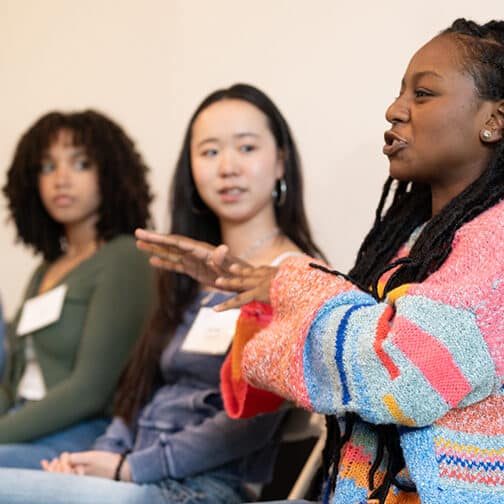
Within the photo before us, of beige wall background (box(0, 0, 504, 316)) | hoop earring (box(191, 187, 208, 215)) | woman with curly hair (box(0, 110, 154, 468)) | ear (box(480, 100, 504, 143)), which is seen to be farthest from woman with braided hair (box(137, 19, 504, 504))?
woman with curly hair (box(0, 110, 154, 468))

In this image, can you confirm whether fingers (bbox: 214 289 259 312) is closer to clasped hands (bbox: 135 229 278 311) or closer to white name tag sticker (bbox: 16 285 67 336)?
clasped hands (bbox: 135 229 278 311)

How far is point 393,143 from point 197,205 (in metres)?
0.82

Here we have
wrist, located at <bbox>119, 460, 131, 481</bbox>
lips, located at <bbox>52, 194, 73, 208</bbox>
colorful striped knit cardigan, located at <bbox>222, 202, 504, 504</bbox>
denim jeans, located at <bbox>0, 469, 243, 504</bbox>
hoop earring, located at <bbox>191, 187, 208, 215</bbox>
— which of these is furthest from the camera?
lips, located at <bbox>52, 194, 73, 208</bbox>

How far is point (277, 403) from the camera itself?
4.92 feet

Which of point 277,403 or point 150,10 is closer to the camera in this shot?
point 277,403

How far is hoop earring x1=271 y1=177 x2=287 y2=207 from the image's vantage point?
6.07 ft

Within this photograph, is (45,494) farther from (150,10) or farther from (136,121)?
(150,10)

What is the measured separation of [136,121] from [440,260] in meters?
1.69

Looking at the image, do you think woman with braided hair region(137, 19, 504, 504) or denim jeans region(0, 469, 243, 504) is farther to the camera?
denim jeans region(0, 469, 243, 504)

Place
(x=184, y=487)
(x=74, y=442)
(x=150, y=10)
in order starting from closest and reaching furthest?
(x=184, y=487) → (x=74, y=442) → (x=150, y=10)

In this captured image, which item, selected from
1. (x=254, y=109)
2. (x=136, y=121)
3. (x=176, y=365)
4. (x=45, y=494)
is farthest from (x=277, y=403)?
(x=136, y=121)

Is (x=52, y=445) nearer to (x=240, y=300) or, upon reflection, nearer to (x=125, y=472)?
(x=125, y=472)

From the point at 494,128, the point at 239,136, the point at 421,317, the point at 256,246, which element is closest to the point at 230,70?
the point at 239,136

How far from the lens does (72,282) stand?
217 centimetres
